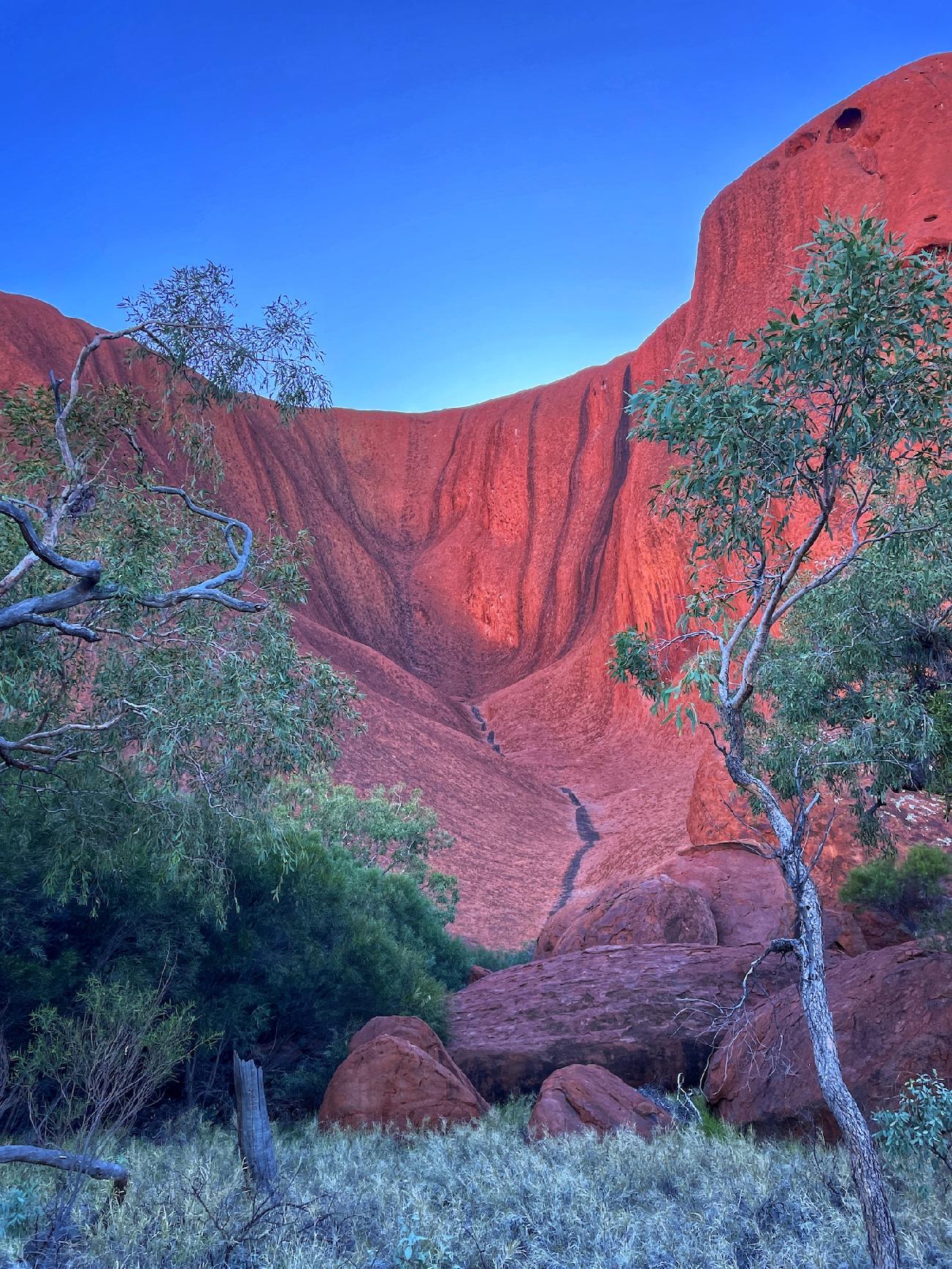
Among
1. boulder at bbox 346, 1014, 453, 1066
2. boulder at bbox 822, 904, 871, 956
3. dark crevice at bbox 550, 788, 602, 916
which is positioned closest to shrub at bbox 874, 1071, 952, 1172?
boulder at bbox 346, 1014, 453, 1066

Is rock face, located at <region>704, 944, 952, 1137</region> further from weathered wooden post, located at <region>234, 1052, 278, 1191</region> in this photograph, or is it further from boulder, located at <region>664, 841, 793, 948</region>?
boulder, located at <region>664, 841, 793, 948</region>

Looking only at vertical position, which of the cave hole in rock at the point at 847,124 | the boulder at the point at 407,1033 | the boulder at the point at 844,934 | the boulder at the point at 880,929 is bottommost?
the boulder at the point at 880,929

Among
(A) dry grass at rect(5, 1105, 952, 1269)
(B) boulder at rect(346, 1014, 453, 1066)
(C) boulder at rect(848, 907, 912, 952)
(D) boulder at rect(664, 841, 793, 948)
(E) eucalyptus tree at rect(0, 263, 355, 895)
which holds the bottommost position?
(D) boulder at rect(664, 841, 793, 948)

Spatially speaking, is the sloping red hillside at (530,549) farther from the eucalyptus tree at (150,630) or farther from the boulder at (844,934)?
the eucalyptus tree at (150,630)

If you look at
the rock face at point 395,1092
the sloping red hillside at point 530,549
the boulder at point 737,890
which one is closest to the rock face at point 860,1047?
the rock face at point 395,1092

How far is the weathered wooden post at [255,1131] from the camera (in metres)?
5.71

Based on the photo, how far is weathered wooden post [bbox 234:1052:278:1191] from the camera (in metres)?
5.71

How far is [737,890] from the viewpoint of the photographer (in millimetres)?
15562

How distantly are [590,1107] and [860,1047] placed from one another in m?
2.38

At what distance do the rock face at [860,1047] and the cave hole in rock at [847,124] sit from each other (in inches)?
1591

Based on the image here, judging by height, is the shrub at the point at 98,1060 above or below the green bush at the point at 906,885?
above

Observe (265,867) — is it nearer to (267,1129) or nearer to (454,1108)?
(454,1108)

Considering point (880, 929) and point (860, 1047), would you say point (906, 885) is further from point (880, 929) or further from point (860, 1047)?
point (860, 1047)

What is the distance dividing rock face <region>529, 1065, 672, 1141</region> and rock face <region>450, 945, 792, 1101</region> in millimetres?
995
